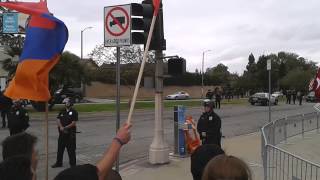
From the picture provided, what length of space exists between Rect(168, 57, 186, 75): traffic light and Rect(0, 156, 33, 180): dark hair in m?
10.6

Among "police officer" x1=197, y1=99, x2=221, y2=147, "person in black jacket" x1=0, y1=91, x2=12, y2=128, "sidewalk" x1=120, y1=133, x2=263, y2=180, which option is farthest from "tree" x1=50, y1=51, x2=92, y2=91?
"police officer" x1=197, y1=99, x2=221, y2=147

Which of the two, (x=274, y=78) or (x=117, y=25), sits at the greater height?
(x=274, y=78)

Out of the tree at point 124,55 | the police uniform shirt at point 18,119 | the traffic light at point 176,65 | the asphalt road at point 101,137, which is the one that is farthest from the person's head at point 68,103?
the tree at point 124,55

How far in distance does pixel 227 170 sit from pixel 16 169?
4.13 ft

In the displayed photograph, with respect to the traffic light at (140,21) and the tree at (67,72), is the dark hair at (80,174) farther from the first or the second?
the tree at (67,72)

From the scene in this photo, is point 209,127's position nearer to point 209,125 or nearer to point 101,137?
point 209,125

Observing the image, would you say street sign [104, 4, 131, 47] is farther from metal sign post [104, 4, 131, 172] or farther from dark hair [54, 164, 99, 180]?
dark hair [54, 164, 99, 180]

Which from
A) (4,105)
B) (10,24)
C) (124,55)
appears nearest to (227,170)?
(4,105)

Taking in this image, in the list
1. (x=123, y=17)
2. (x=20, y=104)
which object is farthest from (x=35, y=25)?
(x=20, y=104)

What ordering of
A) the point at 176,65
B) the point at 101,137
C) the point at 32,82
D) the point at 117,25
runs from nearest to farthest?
1. the point at 32,82
2. the point at 117,25
3. the point at 176,65
4. the point at 101,137

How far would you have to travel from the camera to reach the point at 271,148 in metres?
8.12

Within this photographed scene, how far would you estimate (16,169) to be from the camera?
3.56 meters

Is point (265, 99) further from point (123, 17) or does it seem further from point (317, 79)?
point (123, 17)

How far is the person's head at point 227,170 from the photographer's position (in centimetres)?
321
